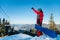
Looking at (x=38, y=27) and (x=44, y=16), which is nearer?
(x=38, y=27)

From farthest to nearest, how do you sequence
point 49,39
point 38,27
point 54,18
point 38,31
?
point 54,18, point 38,31, point 38,27, point 49,39

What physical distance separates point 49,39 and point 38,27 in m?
0.27

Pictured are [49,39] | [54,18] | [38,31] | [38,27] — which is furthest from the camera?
[54,18]

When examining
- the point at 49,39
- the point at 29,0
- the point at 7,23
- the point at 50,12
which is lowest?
the point at 49,39

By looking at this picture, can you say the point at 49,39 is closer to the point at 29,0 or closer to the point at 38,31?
the point at 38,31

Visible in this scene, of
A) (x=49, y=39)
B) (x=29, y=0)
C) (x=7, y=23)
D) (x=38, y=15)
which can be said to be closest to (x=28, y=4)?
(x=29, y=0)

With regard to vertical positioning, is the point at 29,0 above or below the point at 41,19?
above

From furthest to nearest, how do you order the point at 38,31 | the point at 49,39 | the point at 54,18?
the point at 54,18, the point at 38,31, the point at 49,39

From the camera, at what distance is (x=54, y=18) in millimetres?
2623

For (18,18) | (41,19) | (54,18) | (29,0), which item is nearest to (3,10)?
(18,18)

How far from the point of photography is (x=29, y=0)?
8.54 feet

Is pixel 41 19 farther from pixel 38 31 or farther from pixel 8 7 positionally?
pixel 8 7

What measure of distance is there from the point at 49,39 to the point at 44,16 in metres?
0.53

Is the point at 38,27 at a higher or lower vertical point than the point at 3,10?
lower
